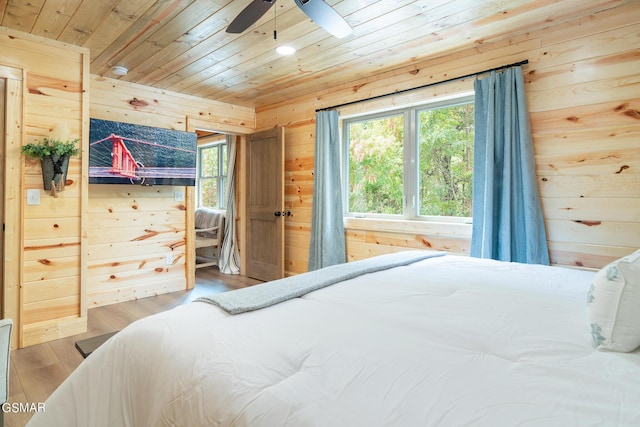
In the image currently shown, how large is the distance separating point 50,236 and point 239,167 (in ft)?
9.11

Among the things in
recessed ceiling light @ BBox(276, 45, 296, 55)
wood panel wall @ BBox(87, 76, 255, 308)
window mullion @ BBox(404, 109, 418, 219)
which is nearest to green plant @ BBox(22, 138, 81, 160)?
wood panel wall @ BBox(87, 76, 255, 308)

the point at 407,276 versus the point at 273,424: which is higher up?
the point at 407,276

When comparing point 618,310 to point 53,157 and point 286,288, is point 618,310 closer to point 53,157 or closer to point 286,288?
point 286,288

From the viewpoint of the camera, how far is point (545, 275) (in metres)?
1.76

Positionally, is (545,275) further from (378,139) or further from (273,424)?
(378,139)

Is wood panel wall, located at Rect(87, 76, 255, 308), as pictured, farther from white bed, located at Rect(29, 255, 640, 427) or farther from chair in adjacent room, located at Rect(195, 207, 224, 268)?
white bed, located at Rect(29, 255, 640, 427)

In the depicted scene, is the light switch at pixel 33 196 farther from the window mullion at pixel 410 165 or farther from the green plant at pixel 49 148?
the window mullion at pixel 410 165

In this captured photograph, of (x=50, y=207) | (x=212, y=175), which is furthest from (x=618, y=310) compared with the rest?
(x=212, y=175)

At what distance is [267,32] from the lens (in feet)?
8.93

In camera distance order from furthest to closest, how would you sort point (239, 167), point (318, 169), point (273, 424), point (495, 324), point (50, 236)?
1. point (239, 167)
2. point (318, 169)
3. point (50, 236)
4. point (495, 324)
5. point (273, 424)

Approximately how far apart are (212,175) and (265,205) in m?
2.48

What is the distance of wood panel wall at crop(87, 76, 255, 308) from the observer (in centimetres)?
368

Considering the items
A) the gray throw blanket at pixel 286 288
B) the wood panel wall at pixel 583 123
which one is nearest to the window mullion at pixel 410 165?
the wood panel wall at pixel 583 123

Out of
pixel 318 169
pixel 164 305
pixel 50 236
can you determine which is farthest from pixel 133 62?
pixel 164 305
